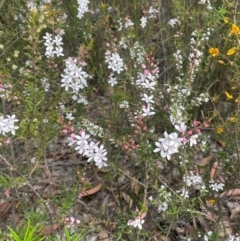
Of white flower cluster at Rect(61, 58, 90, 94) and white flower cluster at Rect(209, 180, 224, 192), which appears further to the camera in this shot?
white flower cluster at Rect(209, 180, 224, 192)

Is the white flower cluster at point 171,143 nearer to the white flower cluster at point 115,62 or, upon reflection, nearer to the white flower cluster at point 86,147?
the white flower cluster at point 86,147

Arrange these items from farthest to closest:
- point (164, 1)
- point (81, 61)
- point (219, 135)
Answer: point (164, 1) → point (219, 135) → point (81, 61)

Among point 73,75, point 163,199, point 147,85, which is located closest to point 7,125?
point 73,75

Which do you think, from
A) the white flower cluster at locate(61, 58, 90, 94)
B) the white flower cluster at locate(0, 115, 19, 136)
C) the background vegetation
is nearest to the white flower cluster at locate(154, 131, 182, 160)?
the background vegetation

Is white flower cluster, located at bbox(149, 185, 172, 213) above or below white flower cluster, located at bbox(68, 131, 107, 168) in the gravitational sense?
below

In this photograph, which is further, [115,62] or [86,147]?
[115,62]

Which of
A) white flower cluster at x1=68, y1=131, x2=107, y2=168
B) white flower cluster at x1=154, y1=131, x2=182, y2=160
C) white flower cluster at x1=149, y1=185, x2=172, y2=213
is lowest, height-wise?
white flower cluster at x1=149, y1=185, x2=172, y2=213

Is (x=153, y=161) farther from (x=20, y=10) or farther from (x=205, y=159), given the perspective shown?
(x=20, y=10)

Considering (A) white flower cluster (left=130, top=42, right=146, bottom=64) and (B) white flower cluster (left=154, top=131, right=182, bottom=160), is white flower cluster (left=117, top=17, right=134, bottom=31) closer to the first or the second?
(A) white flower cluster (left=130, top=42, right=146, bottom=64)

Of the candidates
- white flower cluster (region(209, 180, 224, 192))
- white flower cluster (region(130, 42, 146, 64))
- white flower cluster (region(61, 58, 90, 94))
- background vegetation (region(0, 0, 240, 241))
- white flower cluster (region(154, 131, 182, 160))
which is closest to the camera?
white flower cluster (region(154, 131, 182, 160))

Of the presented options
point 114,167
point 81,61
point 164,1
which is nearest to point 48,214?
point 114,167

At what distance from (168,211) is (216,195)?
2.64 feet

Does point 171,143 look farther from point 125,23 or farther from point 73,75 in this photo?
point 125,23

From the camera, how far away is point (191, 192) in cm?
321
